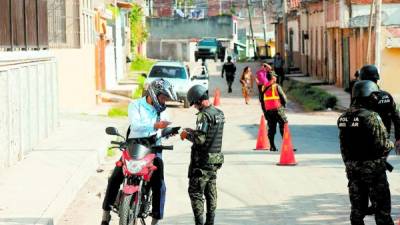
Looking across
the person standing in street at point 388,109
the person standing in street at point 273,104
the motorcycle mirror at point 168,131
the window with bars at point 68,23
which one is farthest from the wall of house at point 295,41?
the motorcycle mirror at point 168,131

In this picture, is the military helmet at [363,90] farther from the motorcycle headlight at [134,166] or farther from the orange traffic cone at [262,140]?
the orange traffic cone at [262,140]

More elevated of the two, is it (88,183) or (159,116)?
(159,116)

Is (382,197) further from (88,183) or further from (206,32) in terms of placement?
(206,32)

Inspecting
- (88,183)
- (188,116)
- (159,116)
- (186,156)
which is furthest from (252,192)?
(188,116)

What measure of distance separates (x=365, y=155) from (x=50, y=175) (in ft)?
24.0

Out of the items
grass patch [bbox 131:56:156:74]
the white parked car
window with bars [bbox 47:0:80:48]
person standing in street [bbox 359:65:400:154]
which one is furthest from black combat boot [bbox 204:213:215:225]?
grass patch [bbox 131:56:156:74]

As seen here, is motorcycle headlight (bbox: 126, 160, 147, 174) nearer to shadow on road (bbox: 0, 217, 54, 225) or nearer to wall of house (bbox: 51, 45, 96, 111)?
Answer: shadow on road (bbox: 0, 217, 54, 225)

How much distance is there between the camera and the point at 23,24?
20.4 meters

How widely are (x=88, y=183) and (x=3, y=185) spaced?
1.75 m

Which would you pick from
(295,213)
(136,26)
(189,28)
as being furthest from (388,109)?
(189,28)

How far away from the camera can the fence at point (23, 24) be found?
18.2 m

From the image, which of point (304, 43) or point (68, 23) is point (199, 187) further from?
point (304, 43)

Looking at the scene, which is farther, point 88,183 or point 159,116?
point 88,183

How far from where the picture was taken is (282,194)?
1439 centimetres
